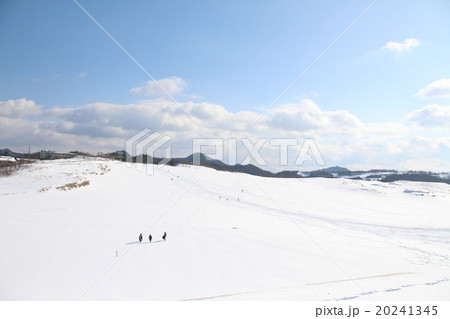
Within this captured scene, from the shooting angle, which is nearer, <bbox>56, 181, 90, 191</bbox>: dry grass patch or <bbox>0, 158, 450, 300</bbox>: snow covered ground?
<bbox>0, 158, 450, 300</bbox>: snow covered ground

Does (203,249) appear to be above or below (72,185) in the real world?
below

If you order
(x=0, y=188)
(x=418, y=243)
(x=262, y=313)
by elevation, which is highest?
(x=0, y=188)

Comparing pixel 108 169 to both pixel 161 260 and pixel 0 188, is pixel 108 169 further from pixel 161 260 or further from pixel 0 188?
pixel 161 260

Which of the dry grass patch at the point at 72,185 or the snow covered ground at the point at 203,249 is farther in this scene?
the dry grass patch at the point at 72,185

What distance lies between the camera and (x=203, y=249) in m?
16.1

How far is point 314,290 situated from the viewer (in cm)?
1087

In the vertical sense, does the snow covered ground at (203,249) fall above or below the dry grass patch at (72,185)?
below

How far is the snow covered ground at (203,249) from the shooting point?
35.4 feet

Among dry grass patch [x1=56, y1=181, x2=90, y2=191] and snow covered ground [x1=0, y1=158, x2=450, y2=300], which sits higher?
dry grass patch [x1=56, y1=181, x2=90, y2=191]

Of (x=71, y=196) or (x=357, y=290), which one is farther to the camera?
(x=71, y=196)

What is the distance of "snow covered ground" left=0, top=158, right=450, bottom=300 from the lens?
10797mm

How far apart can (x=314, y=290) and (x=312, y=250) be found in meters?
6.65

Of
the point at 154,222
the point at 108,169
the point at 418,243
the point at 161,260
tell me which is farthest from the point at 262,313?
the point at 108,169

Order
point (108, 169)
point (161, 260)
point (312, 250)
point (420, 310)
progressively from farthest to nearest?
point (108, 169)
point (312, 250)
point (161, 260)
point (420, 310)
